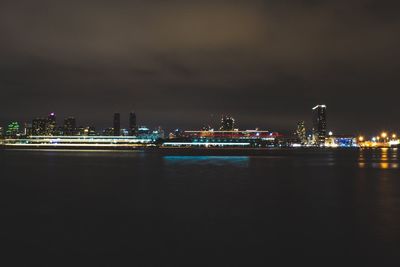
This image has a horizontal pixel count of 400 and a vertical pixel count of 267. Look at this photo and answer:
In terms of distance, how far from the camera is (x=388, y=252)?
11.5 m

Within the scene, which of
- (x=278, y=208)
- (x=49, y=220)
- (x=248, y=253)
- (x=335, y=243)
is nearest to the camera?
(x=248, y=253)

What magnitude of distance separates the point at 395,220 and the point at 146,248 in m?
10.1

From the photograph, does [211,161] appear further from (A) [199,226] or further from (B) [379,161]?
(A) [199,226]

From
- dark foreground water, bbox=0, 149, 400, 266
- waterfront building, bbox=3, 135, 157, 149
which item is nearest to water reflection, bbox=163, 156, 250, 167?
dark foreground water, bbox=0, 149, 400, 266

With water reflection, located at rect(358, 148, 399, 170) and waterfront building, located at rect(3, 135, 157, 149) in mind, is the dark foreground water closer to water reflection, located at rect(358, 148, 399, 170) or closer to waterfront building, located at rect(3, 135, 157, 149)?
water reflection, located at rect(358, 148, 399, 170)

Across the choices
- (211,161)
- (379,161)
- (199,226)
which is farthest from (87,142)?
(199,226)

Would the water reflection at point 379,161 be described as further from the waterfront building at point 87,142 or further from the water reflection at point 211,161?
the waterfront building at point 87,142

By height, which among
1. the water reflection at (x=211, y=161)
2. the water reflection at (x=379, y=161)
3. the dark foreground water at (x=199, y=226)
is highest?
the dark foreground water at (x=199, y=226)

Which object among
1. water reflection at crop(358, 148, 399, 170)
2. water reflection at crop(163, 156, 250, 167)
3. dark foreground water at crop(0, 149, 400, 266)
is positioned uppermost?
dark foreground water at crop(0, 149, 400, 266)

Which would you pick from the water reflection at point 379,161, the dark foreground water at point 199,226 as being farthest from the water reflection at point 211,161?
the dark foreground water at point 199,226

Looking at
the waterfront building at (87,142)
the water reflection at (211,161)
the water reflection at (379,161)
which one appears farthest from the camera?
the waterfront building at (87,142)

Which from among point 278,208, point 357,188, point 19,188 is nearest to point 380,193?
point 357,188

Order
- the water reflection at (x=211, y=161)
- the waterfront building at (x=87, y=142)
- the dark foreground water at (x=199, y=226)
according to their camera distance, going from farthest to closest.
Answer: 1. the waterfront building at (x=87, y=142)
2. the water reflection at (x=211, y=161)
3. the dark foreground water at (x=199, y=226)

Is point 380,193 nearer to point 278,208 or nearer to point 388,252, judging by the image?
point 278,208
